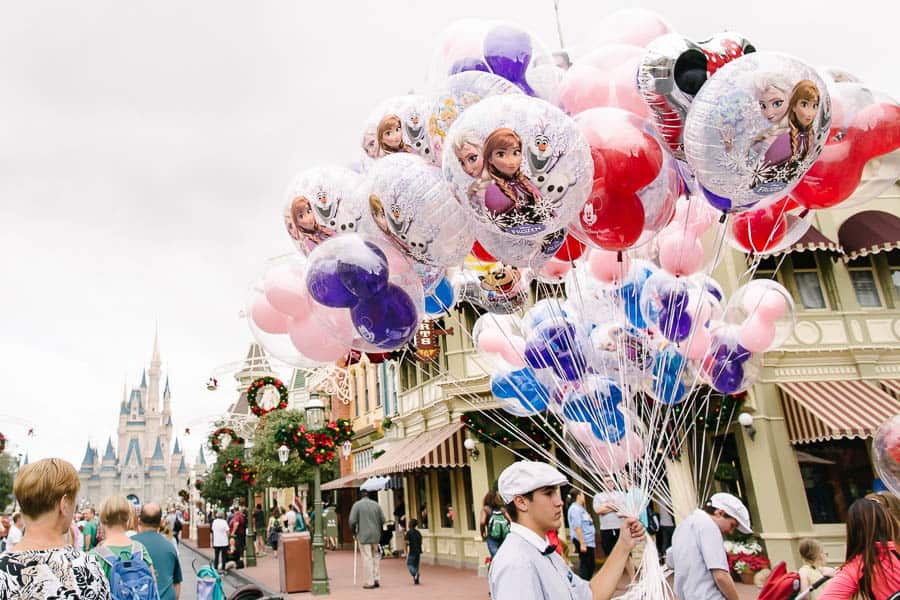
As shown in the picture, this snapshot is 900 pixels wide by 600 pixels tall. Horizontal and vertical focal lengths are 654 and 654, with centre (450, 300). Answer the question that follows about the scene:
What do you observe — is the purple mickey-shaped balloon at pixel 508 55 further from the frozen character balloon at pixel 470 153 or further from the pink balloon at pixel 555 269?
the pink balloon at pixel 555 269

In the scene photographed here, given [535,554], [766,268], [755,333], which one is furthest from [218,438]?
[535,554]

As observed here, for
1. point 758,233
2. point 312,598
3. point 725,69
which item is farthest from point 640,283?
point 312,598

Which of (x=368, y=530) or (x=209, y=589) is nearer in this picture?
(x=209, y=589)

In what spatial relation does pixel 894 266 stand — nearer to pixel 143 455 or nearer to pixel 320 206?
pixel 320 206

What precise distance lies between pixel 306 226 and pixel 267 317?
0.86 m

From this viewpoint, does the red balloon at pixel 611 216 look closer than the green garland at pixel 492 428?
Yes

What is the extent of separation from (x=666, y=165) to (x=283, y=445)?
11306 millimetres

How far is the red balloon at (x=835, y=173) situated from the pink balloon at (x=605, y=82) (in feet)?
3.79

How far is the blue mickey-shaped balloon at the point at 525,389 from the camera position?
22.3 ft

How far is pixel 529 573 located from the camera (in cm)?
248

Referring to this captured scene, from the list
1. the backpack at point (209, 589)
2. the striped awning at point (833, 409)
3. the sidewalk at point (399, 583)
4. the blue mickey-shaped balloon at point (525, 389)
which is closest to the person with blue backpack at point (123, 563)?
the backpack at point (209, 589)

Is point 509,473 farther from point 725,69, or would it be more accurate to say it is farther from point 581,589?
point 725,69

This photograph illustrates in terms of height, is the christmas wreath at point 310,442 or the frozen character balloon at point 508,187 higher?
the frozen character balloon at point 508,187

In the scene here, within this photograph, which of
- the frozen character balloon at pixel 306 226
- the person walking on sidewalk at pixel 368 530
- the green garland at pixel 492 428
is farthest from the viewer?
the green garland at pixel 492 428
